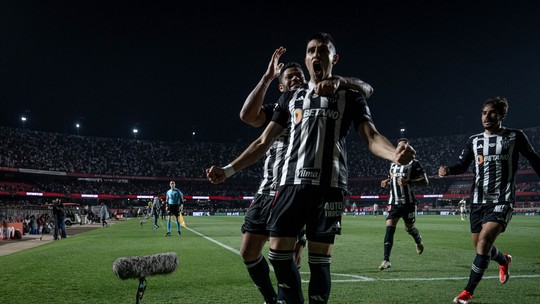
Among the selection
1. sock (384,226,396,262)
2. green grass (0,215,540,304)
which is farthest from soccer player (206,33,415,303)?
sock (384,226,396,262)

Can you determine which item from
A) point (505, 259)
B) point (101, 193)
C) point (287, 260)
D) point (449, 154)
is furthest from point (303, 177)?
point (449, 154)

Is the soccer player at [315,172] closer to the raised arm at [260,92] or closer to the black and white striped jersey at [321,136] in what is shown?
the black and white striped jersey at [321,136]

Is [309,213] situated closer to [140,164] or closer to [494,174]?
[494,174]

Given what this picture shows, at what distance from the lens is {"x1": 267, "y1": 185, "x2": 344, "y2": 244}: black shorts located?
129 inches

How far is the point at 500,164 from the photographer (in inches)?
243

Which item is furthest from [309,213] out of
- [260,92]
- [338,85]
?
[260,92]

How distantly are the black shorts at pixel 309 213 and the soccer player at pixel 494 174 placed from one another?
3.49 meters

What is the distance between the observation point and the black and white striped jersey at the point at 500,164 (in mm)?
6074

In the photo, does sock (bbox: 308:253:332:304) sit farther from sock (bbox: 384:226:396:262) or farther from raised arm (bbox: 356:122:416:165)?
sock (bbox: 384:226:396:262)

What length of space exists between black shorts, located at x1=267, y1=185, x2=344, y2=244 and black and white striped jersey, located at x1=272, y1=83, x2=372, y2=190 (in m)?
0.08

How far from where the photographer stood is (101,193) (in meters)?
75.1

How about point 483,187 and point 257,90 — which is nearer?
point 257,90

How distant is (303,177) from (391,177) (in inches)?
282

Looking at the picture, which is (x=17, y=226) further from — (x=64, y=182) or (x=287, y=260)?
(x=64, y=182)
